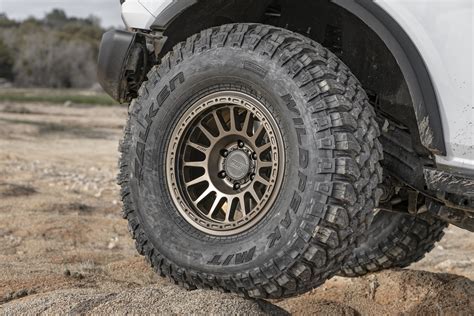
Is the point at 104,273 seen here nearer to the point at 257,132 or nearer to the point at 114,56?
the point at 114,56

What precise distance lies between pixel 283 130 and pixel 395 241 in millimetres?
1618

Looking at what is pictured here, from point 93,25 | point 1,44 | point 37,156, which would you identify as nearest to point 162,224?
Answer: point 37,156

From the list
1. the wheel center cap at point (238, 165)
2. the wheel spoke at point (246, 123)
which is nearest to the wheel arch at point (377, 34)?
the wheel spoke at point (246, 123)

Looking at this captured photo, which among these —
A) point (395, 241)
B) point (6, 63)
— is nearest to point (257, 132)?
point (395, 241)

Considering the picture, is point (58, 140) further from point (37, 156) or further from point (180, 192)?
point (180, 192)

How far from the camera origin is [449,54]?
3.01m

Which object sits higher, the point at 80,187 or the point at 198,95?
the point at 198,95

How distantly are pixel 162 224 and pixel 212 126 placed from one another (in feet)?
1.71

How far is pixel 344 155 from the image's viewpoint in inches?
120

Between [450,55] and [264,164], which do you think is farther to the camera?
[264,164]

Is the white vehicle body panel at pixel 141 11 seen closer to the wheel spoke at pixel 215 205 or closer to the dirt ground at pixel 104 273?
the wheel spoke at pixel 215 205

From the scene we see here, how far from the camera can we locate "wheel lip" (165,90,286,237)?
10.5 feet

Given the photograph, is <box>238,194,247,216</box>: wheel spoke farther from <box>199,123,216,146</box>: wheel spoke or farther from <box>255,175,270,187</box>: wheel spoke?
<box>199,123,216,146</box>: wheel spoke

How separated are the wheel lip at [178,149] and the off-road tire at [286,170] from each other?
1.0 inches
